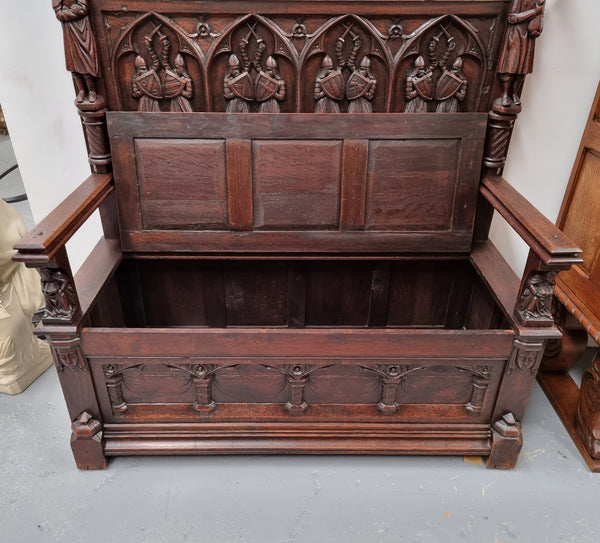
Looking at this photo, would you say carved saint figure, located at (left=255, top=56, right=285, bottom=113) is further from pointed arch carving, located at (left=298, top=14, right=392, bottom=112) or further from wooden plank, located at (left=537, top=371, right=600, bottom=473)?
wooden plank, located at (left=537, top=371, right=600, bottom=473)

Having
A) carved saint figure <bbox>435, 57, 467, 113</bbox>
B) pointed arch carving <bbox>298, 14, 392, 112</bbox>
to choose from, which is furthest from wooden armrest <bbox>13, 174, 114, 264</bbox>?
carved saint figure <bbox>435, 57, 467, 113</bbox>

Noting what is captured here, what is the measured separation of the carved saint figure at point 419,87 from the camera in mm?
1727

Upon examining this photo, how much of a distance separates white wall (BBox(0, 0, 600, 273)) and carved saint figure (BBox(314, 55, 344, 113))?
0.75 m

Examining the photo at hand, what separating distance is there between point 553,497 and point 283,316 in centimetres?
115

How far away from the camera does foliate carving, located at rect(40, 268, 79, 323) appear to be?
137 centimetres

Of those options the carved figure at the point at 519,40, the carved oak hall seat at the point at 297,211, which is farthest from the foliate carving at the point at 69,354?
the carved figure at the point at 519,40

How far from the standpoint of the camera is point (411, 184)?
1.85 metres

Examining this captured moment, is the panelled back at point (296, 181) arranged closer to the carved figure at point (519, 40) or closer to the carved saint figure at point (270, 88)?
the carved saint figure at point (270, 88)

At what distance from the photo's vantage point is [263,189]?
1842mm

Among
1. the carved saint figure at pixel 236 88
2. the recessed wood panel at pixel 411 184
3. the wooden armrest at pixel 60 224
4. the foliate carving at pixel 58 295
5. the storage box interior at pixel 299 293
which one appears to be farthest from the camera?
the storage box interior at pixel 299 293

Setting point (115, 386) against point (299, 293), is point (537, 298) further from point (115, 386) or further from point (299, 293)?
point (115, 386)

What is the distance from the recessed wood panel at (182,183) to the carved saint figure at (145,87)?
0.12 meters

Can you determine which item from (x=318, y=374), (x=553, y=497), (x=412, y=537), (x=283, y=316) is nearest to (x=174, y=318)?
(x=283, y=316)

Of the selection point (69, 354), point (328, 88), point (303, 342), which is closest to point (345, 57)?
point (328, 88)
